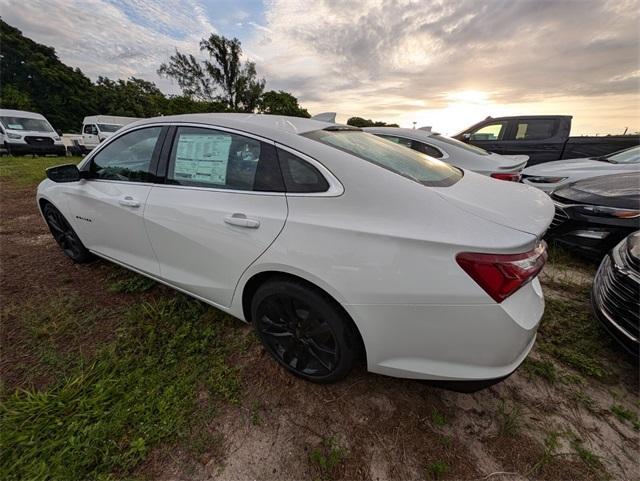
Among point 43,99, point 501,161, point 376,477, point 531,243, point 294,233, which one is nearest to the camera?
point 531,243

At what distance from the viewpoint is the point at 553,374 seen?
5.83 feet

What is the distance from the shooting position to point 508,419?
4.96 ft

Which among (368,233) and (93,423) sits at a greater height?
(368,233)

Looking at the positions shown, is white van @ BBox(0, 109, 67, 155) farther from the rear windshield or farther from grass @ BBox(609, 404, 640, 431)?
grass @ BBox(609, 404, 640, 431)

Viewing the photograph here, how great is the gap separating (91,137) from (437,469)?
18.2m

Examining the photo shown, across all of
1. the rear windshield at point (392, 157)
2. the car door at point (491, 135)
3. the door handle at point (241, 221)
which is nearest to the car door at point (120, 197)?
the door handle at point (241, 221)

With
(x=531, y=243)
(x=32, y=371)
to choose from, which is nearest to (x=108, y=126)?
(x=32, y=371)

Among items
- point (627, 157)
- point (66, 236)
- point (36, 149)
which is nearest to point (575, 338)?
point (627, 157)

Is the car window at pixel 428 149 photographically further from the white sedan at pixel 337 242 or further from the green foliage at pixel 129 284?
the green foliage at pixel 129 284

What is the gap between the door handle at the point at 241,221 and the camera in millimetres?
1539

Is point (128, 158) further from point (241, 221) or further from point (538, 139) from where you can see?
point (538, 139)

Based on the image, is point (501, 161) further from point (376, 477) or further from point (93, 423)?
point (93, 423)

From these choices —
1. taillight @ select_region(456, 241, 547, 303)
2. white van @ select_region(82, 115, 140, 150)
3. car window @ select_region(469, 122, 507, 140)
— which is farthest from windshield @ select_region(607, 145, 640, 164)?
white van @ select_region(82, 115, 140, 150)

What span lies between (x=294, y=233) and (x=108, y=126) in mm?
17549
